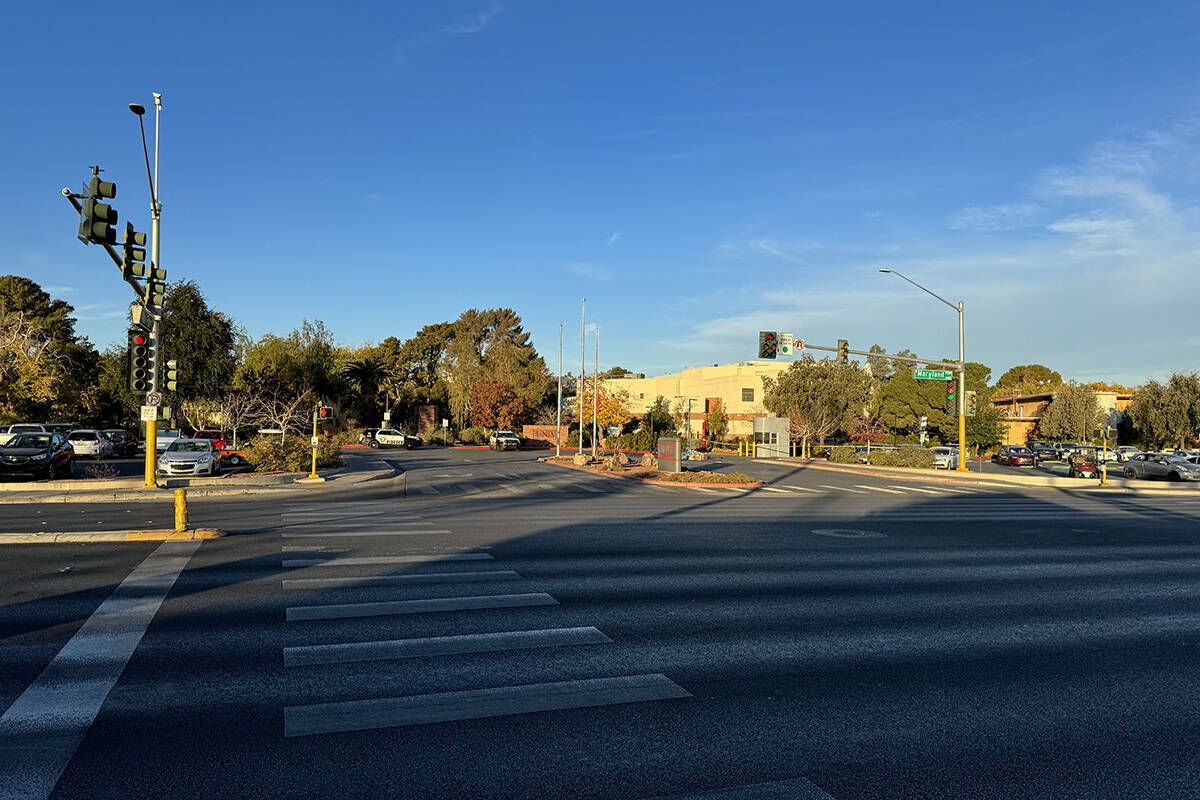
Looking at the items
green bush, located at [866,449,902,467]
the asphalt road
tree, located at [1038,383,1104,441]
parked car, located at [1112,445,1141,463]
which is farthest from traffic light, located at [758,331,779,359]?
tree, located at [1038,383,1104,441]

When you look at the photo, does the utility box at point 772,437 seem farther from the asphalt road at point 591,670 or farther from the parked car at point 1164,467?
the asphalt road at point 591,670

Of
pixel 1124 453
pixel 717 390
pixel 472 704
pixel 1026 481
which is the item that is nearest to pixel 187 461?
pixel 472 704

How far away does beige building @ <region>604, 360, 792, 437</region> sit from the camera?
8431cm

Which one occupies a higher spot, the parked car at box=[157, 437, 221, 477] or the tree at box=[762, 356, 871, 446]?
the tree at box=[762, 356, 871, 446]

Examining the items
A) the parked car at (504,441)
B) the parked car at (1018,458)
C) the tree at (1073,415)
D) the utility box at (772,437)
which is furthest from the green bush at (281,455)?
the tree at (1073,415)

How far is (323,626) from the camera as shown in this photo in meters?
7.60

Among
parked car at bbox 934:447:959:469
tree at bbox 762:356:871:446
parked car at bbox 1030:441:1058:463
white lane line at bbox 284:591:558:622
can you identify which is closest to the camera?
white lane line at bbox 284:591:558:622

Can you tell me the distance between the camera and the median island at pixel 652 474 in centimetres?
3145

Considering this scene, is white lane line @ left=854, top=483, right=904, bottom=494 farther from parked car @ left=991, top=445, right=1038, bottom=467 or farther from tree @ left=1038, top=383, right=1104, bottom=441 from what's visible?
tree @ left=1038, top=383, right=1104, bottom=441

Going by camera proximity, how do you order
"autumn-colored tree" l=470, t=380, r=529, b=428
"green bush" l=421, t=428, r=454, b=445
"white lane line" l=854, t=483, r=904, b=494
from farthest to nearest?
"green bush" l=421, t=428, r=454, b=445, "autumn-colored tree" l=470, t=380, r=529, b=428, "white lane line" l=854, t=483, r=904, b=494

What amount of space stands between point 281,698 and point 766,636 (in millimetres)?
4233

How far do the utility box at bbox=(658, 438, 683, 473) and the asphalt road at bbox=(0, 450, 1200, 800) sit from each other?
20009 mm

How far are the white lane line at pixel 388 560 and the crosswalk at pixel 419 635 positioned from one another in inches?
0.6

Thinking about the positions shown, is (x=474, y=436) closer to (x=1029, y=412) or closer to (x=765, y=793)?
(x=1029, y=412)
